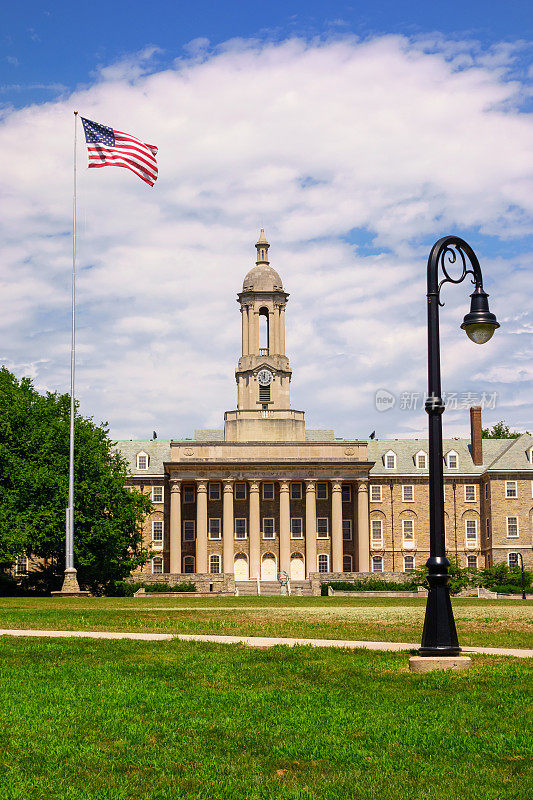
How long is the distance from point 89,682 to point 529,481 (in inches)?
3308

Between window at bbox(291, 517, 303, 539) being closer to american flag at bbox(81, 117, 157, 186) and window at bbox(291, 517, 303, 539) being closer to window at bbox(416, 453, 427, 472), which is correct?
window at bbox(416, 453, 427, 472)

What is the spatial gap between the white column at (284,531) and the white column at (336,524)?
165 inches

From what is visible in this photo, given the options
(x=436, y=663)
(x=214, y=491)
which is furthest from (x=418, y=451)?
(x=436, y=663)

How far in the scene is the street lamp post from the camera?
15.8 m

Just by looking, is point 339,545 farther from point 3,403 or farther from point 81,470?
point 3,403

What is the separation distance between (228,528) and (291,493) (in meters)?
8.20

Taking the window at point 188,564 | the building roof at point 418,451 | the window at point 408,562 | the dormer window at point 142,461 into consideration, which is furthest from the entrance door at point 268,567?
the dormer window at point 142,461

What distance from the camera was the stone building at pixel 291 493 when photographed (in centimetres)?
9106

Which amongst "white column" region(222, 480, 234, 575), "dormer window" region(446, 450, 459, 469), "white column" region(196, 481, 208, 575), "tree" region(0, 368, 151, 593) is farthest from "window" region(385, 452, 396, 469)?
"tree" region(0, 368, 151, 593)

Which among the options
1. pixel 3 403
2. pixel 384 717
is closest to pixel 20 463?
pixel 3 403

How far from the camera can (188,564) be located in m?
93.9

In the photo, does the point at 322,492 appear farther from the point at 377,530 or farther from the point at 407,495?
the point at 407,495

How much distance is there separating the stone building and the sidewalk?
65062mm

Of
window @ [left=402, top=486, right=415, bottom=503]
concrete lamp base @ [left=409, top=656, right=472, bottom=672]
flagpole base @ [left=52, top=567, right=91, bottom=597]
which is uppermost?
window @ [left=402, top=486, right=415, bottom=503]
